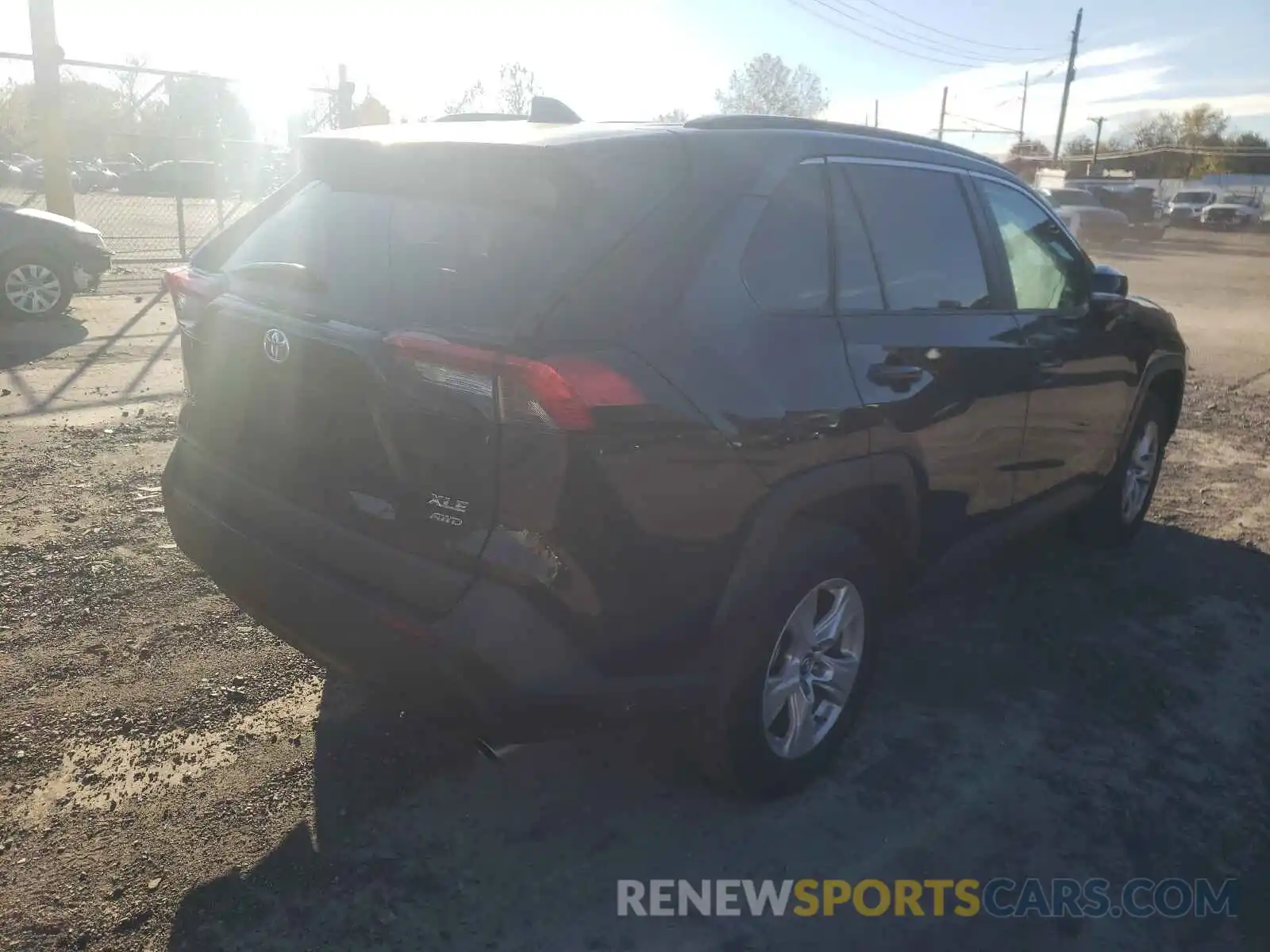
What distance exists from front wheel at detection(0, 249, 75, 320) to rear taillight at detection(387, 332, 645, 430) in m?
9.20

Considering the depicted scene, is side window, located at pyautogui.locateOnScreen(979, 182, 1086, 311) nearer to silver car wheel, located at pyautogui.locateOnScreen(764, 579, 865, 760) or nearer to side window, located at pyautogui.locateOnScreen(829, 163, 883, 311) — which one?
side window, located at pyautogui.locateOnScreen(829, 163, 883, 311)

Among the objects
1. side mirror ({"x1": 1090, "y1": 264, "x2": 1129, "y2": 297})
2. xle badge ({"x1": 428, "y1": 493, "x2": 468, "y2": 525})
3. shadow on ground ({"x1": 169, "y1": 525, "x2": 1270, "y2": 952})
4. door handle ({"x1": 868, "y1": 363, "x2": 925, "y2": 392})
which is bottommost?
shadow on ground ({"x1": 169, "y1": 525, "x2": 1270, "y2": 952})

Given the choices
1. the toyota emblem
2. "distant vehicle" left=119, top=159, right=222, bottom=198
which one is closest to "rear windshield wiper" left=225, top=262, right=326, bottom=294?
the toyota emblem

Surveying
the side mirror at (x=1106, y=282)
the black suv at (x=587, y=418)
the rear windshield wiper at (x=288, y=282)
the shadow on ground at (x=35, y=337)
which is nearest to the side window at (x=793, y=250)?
the black suv at (x=587, y=418)

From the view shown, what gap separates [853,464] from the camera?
2.83 meters

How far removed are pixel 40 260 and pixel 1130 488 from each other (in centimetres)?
974

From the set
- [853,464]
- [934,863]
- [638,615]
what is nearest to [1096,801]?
[934,863]

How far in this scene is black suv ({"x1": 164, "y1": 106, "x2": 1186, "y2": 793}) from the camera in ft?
7.40

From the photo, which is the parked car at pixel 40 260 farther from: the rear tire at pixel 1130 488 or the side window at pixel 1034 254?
the rear tire at pixel 1130 488

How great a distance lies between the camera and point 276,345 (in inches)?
104

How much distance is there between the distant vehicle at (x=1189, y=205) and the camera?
46781 mm

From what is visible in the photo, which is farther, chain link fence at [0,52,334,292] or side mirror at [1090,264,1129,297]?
chain link fence at [0,52,334,292]

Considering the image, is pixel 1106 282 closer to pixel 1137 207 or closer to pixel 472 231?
pixel 472 231

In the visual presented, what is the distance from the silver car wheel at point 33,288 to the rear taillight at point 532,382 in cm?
921
